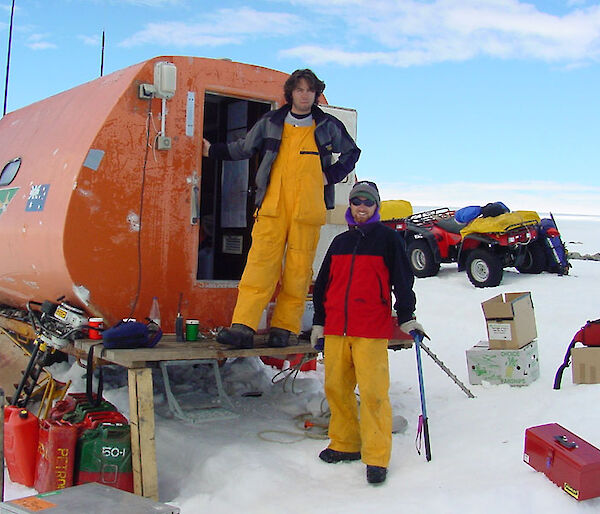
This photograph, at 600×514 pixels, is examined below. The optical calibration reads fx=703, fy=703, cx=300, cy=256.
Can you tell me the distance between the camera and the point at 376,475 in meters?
4.25

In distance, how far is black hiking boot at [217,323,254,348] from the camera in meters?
4.88

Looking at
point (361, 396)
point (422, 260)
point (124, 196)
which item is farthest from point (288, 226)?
point (422, 260)

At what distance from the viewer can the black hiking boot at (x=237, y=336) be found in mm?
4879

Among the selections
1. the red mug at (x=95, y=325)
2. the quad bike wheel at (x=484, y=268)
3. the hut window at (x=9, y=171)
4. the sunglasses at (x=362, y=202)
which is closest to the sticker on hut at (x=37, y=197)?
the hut window at (x=9, y=171)

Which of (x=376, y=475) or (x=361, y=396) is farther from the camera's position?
(x=361, y=396)

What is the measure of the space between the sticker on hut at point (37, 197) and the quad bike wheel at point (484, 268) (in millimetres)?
8413

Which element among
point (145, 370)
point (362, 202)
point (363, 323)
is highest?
point (362, 202)

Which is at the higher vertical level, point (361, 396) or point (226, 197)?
point (226, 197)

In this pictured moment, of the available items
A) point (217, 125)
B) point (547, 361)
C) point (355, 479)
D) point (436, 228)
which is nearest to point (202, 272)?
point (217, 125)

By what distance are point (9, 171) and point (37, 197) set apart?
1.22 metres

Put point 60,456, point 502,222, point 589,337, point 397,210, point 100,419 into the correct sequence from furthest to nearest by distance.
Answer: point 397,210 → point 502,222 → point 589,337 → point 100,419 → point 60,456

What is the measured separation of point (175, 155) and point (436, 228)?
9.65 metres

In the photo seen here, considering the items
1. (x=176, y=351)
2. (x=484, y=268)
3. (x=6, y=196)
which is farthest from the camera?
(x=484, y=268)

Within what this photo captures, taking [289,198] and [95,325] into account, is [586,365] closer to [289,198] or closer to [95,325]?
[289,198]
